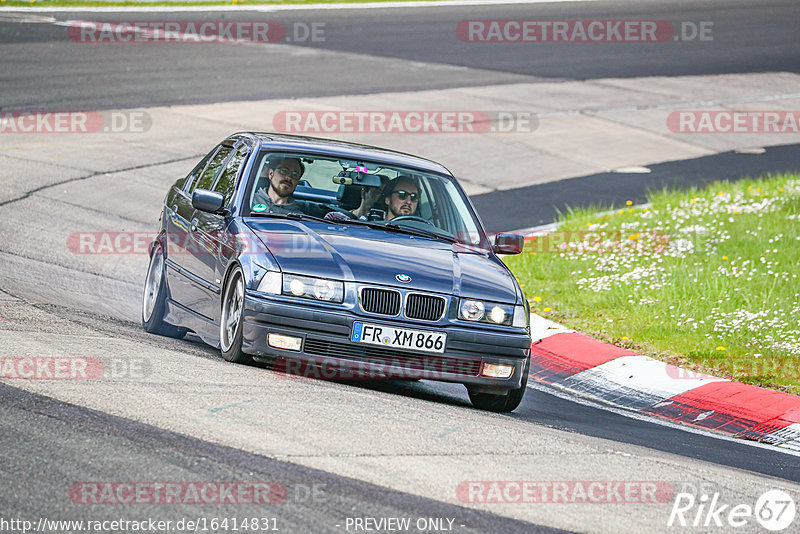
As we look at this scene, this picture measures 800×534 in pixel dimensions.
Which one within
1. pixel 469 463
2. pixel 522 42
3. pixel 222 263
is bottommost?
pixel 469 463

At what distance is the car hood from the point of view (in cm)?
734

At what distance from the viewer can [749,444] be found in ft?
25.9

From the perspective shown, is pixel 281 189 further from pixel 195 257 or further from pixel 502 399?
pixel 502 399

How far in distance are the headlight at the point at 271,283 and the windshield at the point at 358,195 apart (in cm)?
115

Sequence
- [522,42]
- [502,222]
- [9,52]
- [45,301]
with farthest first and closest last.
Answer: [522,42], [9,52], [502,222], [45,301]

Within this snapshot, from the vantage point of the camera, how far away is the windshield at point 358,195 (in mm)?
8430

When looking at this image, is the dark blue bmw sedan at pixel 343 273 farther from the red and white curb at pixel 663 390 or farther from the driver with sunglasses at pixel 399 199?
the red and white curb at pixel 663 390

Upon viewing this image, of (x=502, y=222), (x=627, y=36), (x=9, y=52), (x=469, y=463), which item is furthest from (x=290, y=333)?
(x=627, y=36)

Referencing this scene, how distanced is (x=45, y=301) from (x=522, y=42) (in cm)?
2264

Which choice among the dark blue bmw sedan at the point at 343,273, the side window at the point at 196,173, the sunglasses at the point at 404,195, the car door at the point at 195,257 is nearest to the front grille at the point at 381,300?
the dark blue bmw sedan at the point at 343,273

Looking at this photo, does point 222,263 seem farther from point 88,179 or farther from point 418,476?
point 88,179

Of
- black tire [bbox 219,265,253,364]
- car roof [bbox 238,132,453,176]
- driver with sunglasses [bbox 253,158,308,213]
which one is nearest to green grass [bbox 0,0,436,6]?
car roof [bbox 238,132,453,176]

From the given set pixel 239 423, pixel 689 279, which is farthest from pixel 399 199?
pixel 689 279

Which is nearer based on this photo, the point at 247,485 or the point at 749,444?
the point at 247,485
